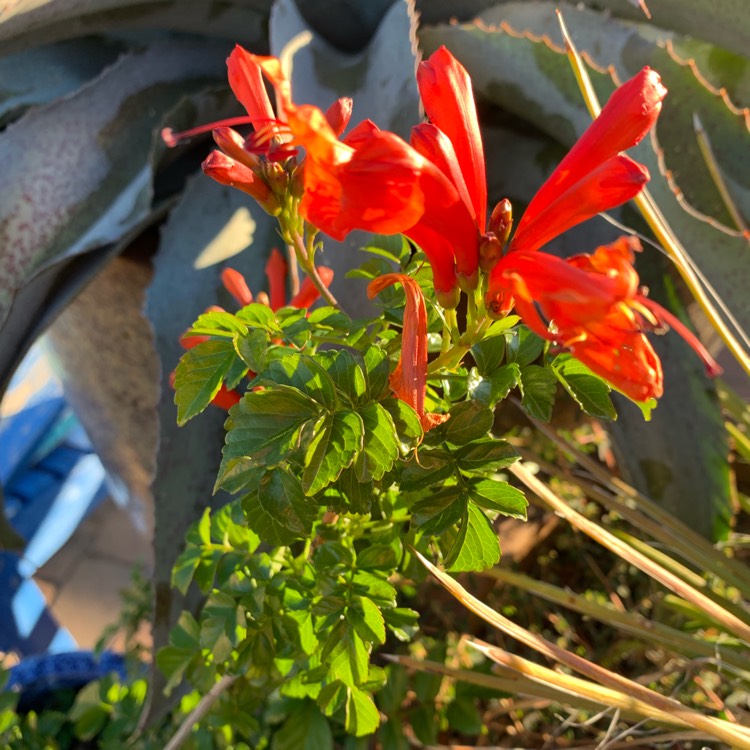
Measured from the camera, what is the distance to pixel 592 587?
771 mm

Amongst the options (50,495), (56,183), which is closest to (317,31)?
(56,183)

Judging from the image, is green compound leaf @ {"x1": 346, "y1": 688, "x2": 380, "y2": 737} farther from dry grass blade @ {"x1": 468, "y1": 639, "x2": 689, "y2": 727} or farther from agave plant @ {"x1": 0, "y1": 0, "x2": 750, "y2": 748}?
agave plant @ {"x1": 0, "y1": 0, "x2": 750, "y2": 748}

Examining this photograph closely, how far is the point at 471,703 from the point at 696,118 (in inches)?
17.7

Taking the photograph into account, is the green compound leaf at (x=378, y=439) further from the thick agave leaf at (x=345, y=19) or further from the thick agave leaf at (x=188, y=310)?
the thick agave leaf at (x=345, y=19)

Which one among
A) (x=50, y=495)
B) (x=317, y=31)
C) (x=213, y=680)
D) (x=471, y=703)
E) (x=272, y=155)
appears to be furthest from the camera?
(x=50, y=495)

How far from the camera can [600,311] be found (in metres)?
0.23

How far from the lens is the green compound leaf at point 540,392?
299 millimetres

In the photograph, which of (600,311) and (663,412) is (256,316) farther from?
(663,412)

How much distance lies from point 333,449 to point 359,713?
0.17 m

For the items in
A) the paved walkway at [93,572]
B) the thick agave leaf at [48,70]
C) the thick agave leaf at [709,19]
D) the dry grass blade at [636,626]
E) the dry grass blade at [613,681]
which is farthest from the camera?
the paved walkway at [93,572]

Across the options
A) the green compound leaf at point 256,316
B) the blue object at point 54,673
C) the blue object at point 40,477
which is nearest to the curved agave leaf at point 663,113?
the green compound leaf at point 256,316

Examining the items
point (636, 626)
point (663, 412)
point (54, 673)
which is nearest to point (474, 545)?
point (636, 626)

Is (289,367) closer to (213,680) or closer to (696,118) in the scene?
(213,680)

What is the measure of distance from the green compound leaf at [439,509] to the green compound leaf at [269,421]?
0.06 meters
